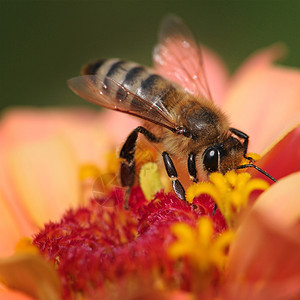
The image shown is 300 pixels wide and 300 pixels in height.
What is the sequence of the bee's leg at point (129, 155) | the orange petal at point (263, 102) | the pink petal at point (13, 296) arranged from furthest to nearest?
the orange petal at point (263, 102) < the bee's leg at point (129, 155) < the pink petal at point (13, 296)

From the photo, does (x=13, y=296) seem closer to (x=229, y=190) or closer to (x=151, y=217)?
(x=151, y=217)

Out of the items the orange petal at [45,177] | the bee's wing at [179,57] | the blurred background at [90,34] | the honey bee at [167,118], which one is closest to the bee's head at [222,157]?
the honey bee at [167,118]

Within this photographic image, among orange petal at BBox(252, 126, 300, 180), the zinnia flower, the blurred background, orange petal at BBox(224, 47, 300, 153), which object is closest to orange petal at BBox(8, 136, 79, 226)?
the zinnia flower

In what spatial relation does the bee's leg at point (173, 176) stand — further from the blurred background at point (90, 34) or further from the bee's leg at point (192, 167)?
the blurred background at point (90, 34)

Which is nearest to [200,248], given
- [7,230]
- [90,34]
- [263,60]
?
[7,230]

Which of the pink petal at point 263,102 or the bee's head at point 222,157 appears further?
the pink petal at point 263,102

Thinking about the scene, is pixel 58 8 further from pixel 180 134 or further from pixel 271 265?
pixel 271 265
